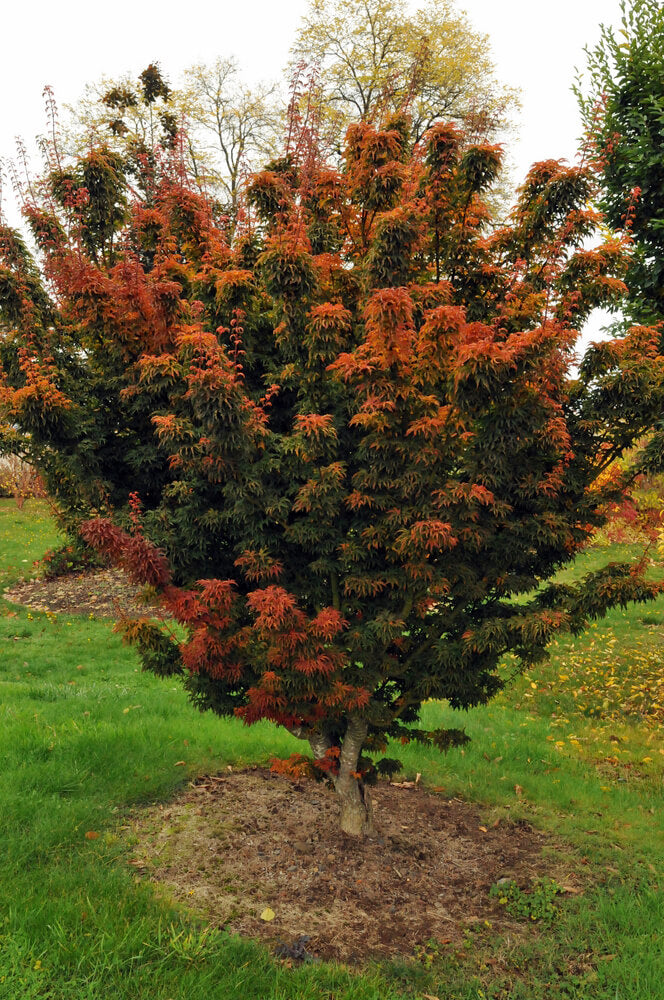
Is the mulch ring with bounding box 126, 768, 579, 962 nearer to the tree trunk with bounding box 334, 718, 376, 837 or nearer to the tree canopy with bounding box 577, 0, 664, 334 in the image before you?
the tree trunk with bounding box 334, 718, 376, 837

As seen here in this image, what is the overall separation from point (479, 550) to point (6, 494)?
80.9 ft

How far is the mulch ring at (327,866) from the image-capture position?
4445mm

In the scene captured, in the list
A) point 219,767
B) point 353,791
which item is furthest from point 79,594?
point 353,791

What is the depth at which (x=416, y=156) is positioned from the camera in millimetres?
4566

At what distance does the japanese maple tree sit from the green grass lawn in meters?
1.45

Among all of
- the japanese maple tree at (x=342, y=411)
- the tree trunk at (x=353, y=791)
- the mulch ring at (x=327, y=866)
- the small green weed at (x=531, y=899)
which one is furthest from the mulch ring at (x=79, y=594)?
the small green weed at (x=531, y=899)

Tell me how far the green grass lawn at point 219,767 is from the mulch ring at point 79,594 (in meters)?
2.01

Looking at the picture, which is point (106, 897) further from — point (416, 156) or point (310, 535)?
point (416, 156)

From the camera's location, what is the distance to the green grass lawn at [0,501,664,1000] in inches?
153

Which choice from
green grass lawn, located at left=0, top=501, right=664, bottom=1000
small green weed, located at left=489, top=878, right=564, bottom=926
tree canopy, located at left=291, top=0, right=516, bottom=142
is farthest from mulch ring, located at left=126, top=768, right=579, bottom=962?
tree canopy, located at left=291, top=0, right=516, bottom=142

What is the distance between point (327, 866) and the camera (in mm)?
5102

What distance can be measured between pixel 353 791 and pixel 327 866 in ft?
1.82

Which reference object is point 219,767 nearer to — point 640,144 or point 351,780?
point 351,780

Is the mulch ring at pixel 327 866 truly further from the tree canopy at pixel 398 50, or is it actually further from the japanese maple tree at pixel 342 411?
the tree canopy at pixel 398 50
